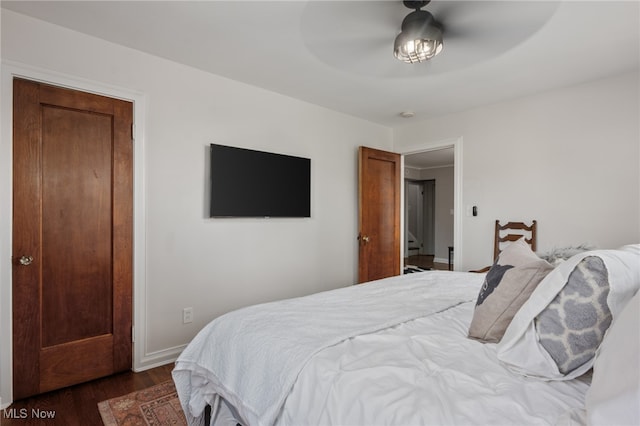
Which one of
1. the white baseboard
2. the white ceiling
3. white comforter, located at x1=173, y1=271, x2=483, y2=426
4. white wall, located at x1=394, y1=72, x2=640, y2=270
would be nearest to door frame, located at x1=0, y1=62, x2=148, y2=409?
the white ceiling

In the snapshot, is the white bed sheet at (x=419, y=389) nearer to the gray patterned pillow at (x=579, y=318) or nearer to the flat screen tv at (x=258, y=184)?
the gray patterned pillow at (x=579, y=318)

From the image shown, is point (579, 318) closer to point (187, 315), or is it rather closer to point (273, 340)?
point (273, 340)

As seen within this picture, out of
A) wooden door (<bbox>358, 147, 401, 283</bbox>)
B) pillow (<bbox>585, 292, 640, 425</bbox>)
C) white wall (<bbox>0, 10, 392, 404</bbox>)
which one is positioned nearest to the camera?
pillow (<bbox>585, 292, 640, 425</bbox>)

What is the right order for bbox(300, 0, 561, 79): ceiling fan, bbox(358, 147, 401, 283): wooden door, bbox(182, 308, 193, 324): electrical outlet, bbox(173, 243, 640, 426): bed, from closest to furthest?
1. bbox(173, 243, 640, 426): bed
2. bbox(300, 0, 561, 79): ceiling fan
3. bbox(182, 308, 193, 324): electrical outlet
4. bbox(358, 147, 401, 283): wooden door

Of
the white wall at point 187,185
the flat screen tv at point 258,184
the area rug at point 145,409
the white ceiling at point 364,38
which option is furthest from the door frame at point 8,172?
the flat screen tv at point 258,184

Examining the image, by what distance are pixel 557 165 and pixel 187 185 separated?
3439mm

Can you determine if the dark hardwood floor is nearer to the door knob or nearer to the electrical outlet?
the electrical outlet

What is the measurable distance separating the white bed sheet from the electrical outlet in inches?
77.2

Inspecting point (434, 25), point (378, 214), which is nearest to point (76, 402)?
point (434, 25)

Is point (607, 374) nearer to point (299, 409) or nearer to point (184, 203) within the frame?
point (299, 409)

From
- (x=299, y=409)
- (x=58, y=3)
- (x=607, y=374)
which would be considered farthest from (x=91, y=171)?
(x=607, y=374)

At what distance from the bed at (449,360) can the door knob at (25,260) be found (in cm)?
139

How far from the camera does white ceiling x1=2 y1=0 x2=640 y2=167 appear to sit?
1.86 metres

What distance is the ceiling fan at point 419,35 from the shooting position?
1759 millimetres
